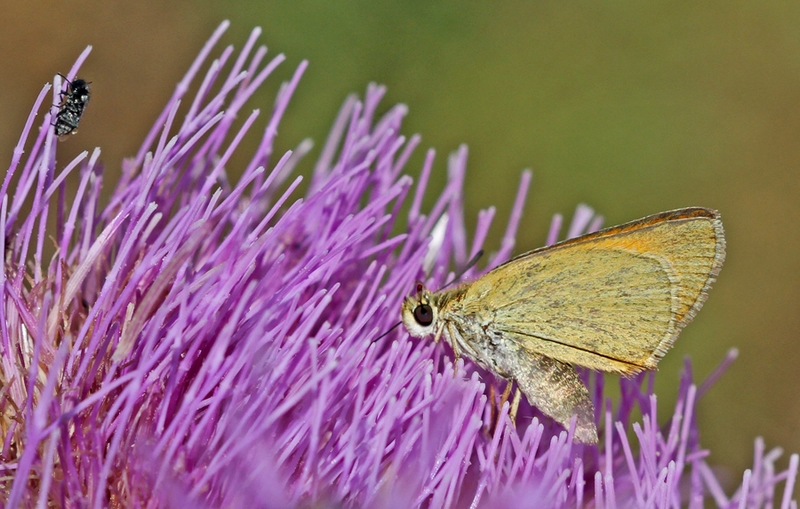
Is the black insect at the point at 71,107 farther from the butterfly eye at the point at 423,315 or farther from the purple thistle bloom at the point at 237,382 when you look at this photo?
the butterfly eye at the point at 423,315

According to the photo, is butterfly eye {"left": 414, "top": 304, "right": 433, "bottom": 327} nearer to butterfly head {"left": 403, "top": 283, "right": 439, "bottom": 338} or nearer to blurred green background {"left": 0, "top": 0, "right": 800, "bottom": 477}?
butterfly head {"left": 403, "top": 283, "right": 439, "bottom": 338}

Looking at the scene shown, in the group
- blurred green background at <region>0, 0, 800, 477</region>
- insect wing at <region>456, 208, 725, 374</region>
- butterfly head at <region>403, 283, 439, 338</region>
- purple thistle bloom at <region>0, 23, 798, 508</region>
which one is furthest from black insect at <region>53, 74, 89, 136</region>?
blurred green background at <region>0, 0, 800, 477</region>

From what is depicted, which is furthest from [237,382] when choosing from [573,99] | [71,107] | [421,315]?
[573,99]

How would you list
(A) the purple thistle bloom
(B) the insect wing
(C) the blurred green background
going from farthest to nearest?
1. (C) the blurred green background
2. (B) the insect wing
3. (A) the purple thistle bloom

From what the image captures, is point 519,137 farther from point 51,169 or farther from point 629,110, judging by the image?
point 51,169

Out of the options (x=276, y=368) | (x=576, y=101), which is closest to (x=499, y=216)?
(x=576, y=101)

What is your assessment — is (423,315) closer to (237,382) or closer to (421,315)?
(421,315)
